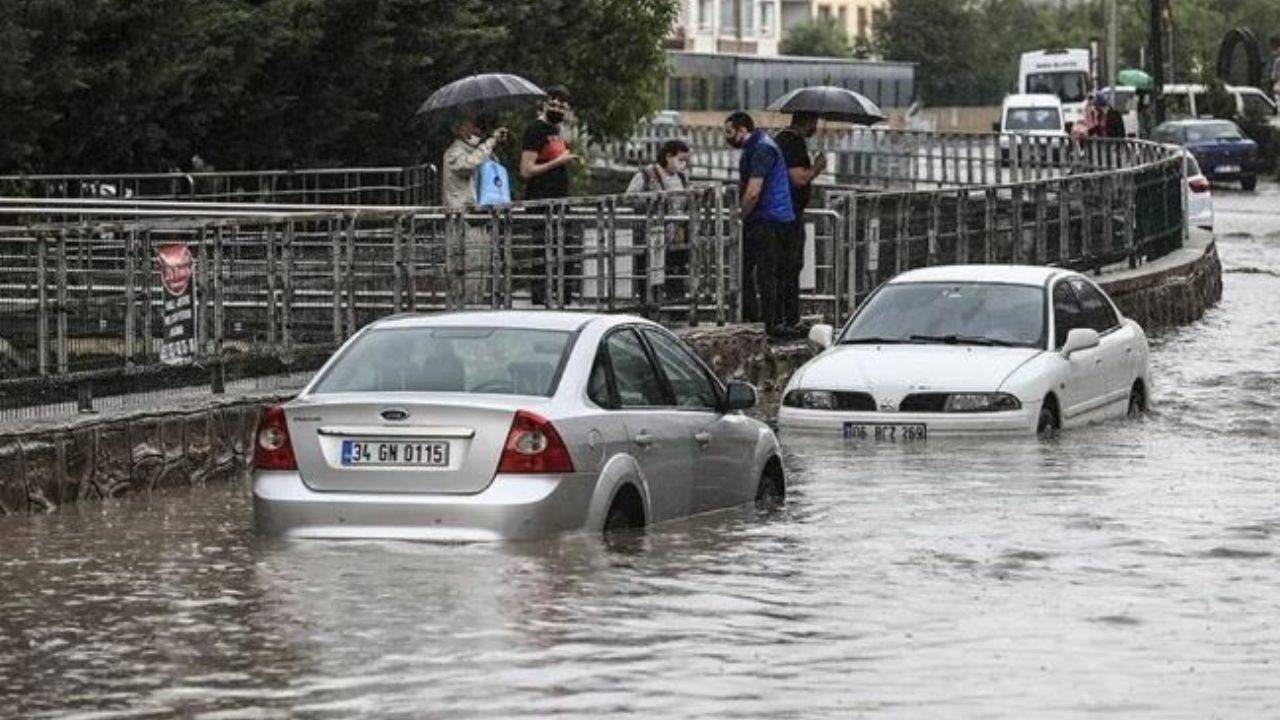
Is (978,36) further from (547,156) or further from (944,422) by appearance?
(944,422)

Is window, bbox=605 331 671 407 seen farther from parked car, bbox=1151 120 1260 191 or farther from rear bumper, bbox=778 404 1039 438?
parked car, bbox=1151 120 1260 191

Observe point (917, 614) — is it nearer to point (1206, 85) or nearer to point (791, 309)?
point (791, 309)

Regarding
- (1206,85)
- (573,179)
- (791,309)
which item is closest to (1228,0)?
(1206,85)

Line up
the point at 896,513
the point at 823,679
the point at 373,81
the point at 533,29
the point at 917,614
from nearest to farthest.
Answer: the point at 823,679 < the point at 917,614 < the point at 896,513 < the point at 373,81 < the point at 533,29

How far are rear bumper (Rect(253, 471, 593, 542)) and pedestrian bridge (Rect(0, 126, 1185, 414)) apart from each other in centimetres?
360

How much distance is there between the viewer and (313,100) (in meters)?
41.0

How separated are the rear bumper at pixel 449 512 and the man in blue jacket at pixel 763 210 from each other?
11709 mm

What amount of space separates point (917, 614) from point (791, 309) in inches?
557

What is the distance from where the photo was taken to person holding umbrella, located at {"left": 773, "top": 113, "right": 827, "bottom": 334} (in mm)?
26906

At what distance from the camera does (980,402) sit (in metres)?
21.8

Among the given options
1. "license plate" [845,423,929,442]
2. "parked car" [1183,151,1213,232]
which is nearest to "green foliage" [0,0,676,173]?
"parked car" [1183,151,1213,232]

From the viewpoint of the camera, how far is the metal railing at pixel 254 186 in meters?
31.9

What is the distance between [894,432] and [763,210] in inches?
198

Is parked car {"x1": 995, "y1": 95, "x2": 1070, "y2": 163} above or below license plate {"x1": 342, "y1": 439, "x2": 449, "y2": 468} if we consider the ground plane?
above
